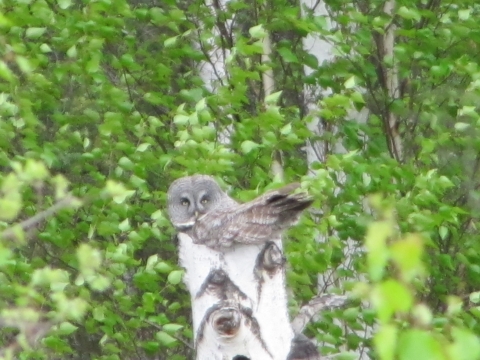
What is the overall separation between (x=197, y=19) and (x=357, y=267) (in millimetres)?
1648

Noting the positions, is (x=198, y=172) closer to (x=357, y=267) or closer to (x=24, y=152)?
(x=357, y=267)

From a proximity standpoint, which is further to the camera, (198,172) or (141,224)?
(141,224)

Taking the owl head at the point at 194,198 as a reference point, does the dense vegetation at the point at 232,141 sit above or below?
above

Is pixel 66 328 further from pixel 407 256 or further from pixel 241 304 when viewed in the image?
pixel 407 256

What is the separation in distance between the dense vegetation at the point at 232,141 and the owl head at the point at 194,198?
0.55 metres

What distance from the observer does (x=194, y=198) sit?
3912mm

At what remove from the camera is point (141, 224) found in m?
5.52

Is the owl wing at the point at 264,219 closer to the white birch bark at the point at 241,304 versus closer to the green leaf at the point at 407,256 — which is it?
the white birch bark at the point at 241,304

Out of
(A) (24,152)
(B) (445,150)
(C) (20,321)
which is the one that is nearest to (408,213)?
(B) (445,150)

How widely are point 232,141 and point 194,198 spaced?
151 cm

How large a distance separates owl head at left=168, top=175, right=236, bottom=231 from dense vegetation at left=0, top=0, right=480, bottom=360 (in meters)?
0.55

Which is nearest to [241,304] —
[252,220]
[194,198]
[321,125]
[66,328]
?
[252,220]

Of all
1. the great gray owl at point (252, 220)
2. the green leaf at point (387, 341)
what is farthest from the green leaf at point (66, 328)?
the green leaf at point (387, 341)

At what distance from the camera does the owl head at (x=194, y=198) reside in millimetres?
3770
